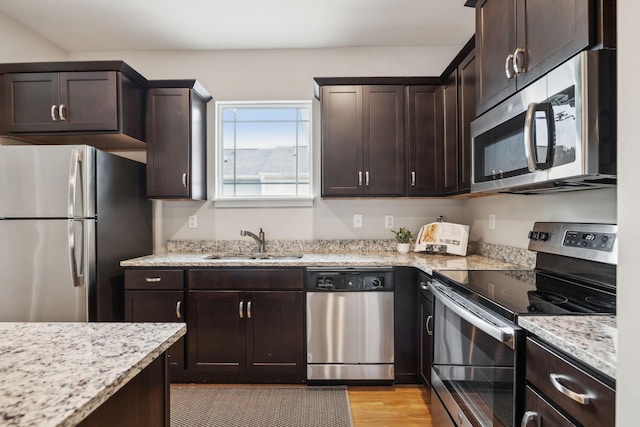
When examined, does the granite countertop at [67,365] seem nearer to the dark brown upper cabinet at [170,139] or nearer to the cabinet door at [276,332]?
the cabinet door at [276,332]

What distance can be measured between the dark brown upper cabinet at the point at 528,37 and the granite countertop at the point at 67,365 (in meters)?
1.58

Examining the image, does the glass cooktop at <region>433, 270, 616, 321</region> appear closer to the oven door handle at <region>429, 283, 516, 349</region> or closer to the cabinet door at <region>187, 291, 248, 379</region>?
the oven door handle at <region>429, 283, 516, 349</region>

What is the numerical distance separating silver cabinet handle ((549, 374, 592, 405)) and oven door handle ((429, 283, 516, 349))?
18 cm

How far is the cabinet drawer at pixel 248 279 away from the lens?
2.38 meters

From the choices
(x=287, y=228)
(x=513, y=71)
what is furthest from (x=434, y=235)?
(x=513, y=71)

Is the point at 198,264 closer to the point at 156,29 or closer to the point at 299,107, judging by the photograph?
the point at 299,107

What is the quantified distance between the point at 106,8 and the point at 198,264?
1948mm

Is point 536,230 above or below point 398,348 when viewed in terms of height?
above

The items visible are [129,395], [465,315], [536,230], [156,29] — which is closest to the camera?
[129,395]

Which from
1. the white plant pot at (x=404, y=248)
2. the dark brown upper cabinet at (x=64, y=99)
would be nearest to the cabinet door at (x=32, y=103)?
the dark brown upper cabinet at (x=64, y=99)

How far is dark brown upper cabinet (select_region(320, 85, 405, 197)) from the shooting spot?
2670 mm

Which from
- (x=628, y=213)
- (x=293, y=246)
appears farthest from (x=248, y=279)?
(x=628, y=213)

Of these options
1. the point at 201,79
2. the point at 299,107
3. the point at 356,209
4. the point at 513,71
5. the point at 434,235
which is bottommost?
the point at 434,235

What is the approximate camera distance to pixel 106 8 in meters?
2.45
